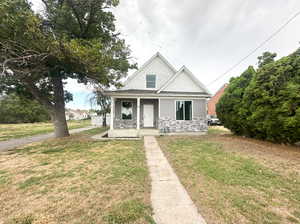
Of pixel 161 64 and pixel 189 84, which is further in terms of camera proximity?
pixel 161 64

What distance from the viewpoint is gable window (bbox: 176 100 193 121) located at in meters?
11.0

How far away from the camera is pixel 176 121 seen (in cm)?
1088

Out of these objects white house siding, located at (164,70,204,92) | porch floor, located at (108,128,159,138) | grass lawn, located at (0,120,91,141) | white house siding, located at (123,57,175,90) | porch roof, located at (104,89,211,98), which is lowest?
grass lawn, located at (0,120,91,141)

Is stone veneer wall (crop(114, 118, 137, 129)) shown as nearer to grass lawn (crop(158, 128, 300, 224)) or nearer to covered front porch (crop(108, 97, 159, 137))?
covered front porch (crop(108, 97, 159, 137))

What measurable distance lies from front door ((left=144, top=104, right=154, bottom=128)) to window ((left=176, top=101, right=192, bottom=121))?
100 inches

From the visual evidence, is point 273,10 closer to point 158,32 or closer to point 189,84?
point 189,84

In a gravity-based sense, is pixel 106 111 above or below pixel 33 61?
below

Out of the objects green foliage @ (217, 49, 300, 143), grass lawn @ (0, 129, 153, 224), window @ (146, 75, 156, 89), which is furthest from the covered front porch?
grass lawn @ (0, 129, 153, 224)

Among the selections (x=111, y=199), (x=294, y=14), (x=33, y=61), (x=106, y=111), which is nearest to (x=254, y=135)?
(x=294, y=14)

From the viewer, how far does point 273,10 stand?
30.5 ft

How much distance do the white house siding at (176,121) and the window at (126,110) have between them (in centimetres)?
289

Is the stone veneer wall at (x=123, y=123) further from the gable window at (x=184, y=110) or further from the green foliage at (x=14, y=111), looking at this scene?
the green foliage at (x=14, y=111)

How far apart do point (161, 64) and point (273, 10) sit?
889cm

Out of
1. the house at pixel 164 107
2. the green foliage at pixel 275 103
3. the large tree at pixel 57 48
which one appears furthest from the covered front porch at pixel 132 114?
the green foliage at pixel 275 103
